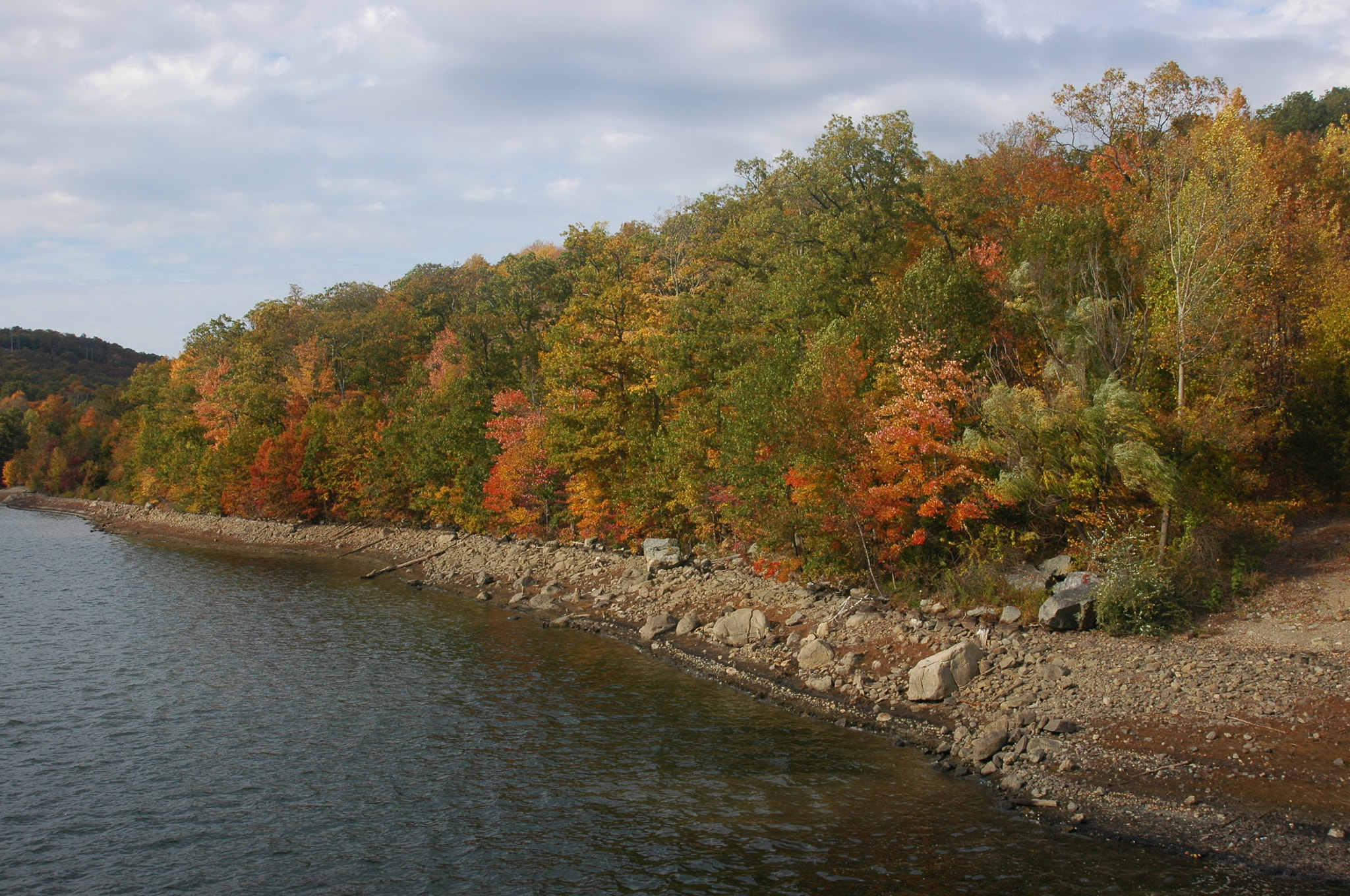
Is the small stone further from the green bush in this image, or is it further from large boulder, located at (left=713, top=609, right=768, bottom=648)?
large boulder, located at (left=713, top=609, right=768, bottom=648)

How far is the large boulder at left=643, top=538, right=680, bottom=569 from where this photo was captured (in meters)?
36.2

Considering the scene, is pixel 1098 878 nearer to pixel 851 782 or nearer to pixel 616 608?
pixel 851 782

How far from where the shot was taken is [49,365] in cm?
17025

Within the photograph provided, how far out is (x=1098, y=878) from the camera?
13148 mm

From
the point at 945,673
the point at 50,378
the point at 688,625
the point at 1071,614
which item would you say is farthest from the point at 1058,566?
the point at 50,378

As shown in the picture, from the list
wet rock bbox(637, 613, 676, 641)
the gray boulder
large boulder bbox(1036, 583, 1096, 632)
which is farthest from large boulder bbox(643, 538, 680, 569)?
large boulder bbox(1036, 583, 1096, 632)

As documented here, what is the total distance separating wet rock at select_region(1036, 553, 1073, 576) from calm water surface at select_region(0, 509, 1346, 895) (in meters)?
8.53

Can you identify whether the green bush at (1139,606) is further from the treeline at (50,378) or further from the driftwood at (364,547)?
the treeline at (50,378)

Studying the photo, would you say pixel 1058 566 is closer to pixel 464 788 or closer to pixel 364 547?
pixel 464 788

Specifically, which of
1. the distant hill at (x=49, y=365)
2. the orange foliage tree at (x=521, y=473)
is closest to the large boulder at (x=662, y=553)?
the orange foliage tree at (x=521, y=473)

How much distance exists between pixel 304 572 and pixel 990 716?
4058 cm

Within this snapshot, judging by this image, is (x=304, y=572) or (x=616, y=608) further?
(x=304, y=572)

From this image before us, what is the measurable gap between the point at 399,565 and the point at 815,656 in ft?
102

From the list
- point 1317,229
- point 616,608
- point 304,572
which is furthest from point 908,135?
point 304,572
